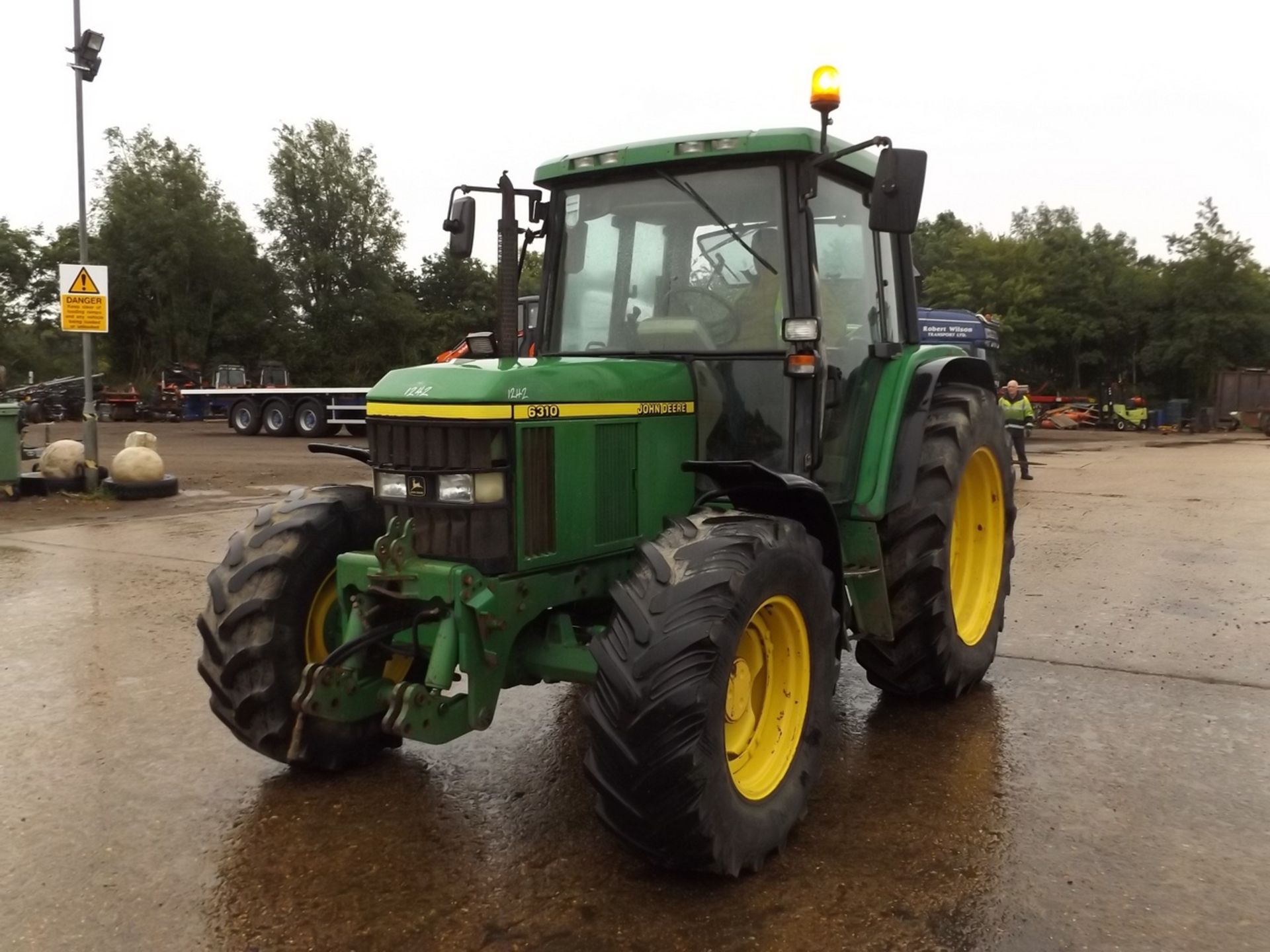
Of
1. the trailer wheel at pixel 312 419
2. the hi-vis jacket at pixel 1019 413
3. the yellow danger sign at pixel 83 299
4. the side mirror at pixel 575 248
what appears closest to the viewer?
the side mirror at pixel 575 248

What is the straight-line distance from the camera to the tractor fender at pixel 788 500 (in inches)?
139

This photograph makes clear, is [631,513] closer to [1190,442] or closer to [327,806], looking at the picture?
[327,806]

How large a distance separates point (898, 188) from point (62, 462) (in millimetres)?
11587

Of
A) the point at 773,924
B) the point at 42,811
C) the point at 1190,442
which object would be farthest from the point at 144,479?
the point at 1190,442

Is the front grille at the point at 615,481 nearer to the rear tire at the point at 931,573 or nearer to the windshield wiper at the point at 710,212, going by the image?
the windshield wiper at the point at 710,212

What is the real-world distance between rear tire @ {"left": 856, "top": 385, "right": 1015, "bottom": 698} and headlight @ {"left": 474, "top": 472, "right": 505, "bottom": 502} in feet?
6.01

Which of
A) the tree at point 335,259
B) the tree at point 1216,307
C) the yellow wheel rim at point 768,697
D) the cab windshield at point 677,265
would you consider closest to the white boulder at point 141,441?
the cab windshield at point 677,265

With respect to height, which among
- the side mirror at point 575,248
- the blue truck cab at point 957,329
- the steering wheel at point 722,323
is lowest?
the steering wheel at point 722,323

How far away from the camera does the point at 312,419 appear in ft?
88.8

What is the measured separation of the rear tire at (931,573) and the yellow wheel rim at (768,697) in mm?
1049

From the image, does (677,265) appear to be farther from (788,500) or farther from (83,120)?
(83,120)

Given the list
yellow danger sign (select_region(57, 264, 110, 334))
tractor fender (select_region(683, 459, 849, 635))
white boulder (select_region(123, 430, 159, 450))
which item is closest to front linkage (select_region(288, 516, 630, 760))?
tractor fender (select_region(683, 459, 849, 635))

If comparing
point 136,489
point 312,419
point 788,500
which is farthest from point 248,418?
point 788,500

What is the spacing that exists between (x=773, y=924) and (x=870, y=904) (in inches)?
12.0
